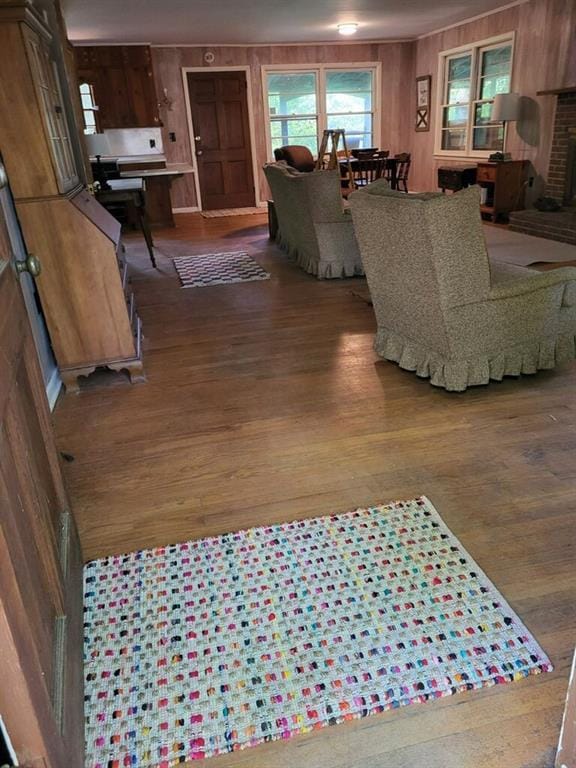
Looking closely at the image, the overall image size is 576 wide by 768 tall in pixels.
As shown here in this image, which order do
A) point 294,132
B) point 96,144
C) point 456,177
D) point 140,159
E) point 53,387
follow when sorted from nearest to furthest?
point 53,387 → point 96,144 → point 456,177 → point 140,159 → point 294,132

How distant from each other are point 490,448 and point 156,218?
6893 mm

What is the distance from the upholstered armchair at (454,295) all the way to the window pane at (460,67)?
6509 millimetres

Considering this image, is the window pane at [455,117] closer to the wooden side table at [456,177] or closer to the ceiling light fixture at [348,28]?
the wooden side table at [456,177]

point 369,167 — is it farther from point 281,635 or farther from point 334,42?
point 281,635

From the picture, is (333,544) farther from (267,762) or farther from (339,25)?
(339,25)

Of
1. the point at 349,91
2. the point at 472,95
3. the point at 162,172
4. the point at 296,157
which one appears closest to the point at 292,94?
the point at 349,91

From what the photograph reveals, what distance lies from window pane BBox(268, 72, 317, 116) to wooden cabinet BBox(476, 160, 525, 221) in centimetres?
356

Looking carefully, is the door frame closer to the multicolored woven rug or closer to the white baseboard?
the white baseboard

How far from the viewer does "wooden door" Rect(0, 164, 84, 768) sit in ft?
2.81

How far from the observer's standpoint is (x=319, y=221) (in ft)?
15.5

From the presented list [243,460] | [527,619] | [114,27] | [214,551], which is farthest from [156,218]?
[527,619]

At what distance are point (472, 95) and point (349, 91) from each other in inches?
95.0

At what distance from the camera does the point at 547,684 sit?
135 cm

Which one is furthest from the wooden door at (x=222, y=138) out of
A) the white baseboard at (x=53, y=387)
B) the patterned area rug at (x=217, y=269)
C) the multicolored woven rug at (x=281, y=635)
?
the multicolored woven rug at (x=281, y=635)
